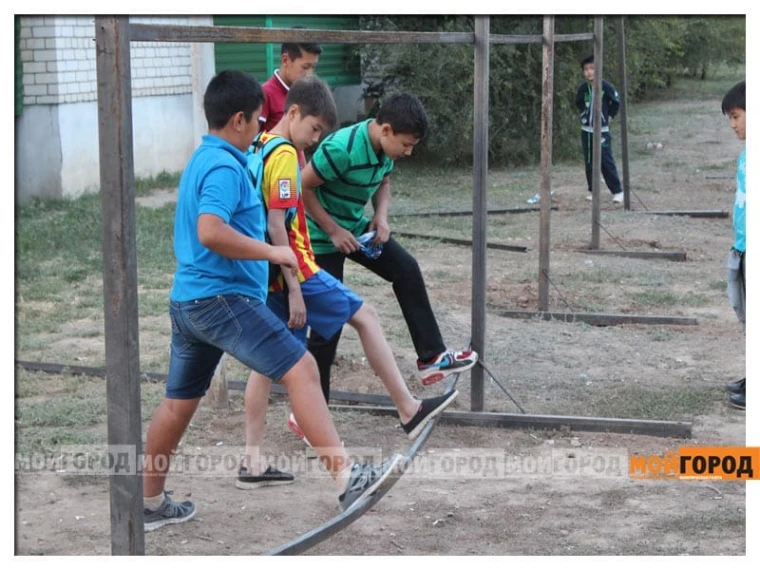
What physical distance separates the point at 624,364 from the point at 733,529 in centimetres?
226

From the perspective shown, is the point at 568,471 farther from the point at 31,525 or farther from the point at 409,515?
the point at 31,525

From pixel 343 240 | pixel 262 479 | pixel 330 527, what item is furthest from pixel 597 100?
pixel 330 527

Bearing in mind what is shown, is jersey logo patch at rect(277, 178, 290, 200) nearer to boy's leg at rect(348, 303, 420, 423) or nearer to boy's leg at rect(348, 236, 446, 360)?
boy's leg at rect(348, 303, 420, 423)

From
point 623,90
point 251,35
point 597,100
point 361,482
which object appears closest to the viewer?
point 251,35

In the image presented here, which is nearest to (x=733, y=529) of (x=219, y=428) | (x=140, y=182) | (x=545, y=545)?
(x=545, y=545)

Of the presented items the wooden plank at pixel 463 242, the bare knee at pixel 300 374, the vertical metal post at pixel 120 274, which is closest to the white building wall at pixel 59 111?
the wooden plank at pixel 463 242

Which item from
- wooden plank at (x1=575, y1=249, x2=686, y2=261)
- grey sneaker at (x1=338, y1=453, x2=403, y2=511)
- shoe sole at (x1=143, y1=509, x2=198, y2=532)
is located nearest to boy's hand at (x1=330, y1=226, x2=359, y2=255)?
grey sneaker at (x1=338, y1=453, x2=403, y2=511)

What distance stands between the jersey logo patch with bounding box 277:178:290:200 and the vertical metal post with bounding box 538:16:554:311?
3.05 meters

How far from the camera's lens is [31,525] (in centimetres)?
358

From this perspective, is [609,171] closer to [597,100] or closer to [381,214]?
[597,100]

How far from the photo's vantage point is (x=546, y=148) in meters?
6.52

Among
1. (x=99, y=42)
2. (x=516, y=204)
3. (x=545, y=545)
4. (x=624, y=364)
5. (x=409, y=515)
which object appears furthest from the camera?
(x=516, y=204)

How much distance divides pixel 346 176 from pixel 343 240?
27 cm

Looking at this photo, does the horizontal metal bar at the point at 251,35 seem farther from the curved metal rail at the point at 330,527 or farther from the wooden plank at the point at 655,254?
the wooden plank at the point at 655,254
